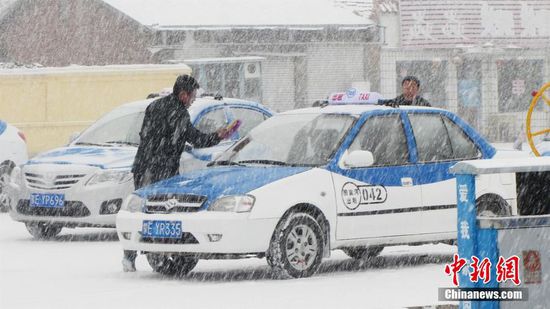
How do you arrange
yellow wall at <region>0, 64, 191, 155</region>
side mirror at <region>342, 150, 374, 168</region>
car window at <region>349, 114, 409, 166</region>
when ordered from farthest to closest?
yellow wall at <region>0, 64, 191, 155</region>
car window at <region>349, 114, 409, 166</region>
side mirror at <region>342, 150, 374, 168</region>

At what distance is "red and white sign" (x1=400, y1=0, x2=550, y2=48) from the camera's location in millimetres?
45031

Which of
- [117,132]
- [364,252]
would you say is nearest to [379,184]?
[364,252]

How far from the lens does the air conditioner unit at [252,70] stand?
39.7 metres

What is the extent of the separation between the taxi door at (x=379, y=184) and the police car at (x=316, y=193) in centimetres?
1

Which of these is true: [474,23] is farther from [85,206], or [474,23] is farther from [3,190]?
[85,206]

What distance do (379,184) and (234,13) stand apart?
27826 millimetres

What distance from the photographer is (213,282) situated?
42.7 feet

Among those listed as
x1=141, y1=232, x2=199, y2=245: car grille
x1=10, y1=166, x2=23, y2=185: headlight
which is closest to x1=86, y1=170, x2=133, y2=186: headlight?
x1=10, y1=166, x2=23, y2=185: headlight

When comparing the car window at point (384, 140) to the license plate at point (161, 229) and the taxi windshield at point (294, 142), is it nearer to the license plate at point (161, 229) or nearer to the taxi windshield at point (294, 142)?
the taxi windshield at point (294, 142)

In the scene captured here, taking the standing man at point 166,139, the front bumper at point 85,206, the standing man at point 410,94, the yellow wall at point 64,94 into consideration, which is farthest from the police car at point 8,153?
the standing man at point 166,139

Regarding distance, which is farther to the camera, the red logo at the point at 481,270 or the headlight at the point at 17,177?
the headlight at the point at 17,177

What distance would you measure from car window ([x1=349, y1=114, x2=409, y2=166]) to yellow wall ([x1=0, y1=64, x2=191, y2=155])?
11.1 metres

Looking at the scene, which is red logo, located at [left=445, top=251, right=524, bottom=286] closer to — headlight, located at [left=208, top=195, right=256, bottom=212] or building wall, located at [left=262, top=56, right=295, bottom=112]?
headlight, located at [left=208, top=195, right=256, bottom=212]

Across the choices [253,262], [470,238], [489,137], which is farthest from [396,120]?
[489,137]
